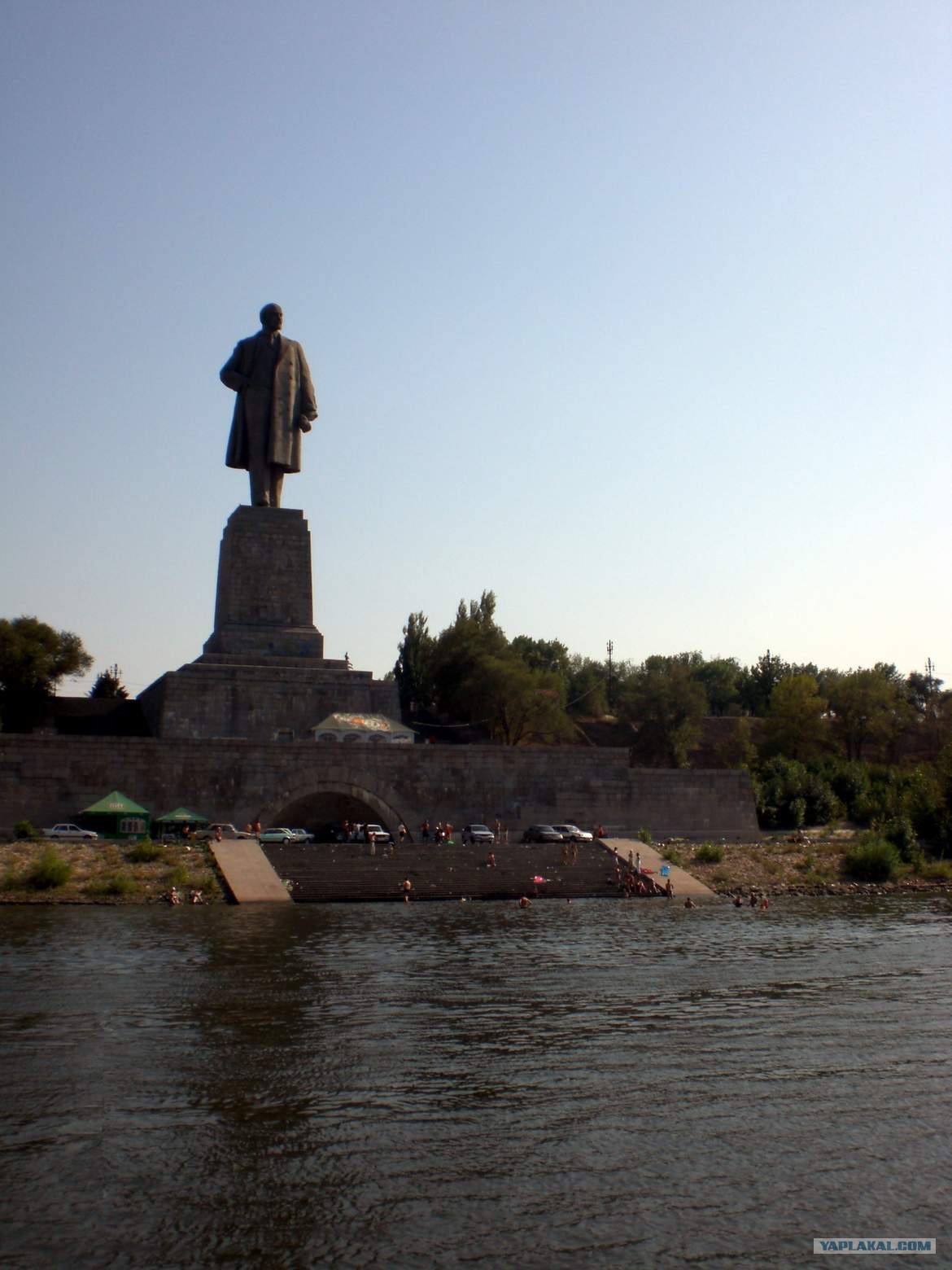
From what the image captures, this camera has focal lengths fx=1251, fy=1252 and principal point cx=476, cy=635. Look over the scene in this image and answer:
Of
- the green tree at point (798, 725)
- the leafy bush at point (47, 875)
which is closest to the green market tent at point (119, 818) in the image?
the leafy bush at point (47, 875)

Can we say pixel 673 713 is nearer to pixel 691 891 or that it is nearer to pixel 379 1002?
pixel 691 891

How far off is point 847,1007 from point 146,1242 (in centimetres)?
1096

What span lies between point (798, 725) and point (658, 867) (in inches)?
1147

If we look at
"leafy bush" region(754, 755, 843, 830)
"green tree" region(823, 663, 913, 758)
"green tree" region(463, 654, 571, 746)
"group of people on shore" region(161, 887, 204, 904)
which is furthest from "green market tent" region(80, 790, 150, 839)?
"green tree" region(823, 663, 913, 758)

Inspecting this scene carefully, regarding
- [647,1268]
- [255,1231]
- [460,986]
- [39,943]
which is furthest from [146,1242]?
[39,943]

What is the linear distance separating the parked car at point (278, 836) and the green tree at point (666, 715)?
2983 centimetres

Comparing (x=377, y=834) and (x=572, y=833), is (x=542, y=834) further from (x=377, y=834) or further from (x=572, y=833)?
(x=377, y=834)

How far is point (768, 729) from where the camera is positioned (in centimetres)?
Result: 6078

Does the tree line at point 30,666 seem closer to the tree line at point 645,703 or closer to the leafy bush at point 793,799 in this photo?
the tree line at point 645,703

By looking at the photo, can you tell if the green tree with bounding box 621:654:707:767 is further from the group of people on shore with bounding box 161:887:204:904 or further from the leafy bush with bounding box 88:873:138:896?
the leafy bush with bounding box 88:873:138:896

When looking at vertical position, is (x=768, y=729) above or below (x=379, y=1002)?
above

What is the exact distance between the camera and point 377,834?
33.0 meters

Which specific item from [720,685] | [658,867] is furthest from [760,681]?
[658,867]

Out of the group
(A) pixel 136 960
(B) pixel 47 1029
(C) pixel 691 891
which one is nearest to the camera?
(B) pixel 47 1029
